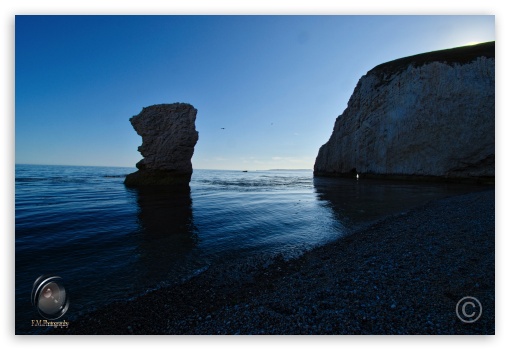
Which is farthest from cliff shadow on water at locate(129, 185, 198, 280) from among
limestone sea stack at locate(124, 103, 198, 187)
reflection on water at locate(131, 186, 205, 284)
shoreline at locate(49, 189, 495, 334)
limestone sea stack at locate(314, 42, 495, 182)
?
limestone sea stack at locate(314, 42, 495, 182)

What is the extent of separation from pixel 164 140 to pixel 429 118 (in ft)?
119

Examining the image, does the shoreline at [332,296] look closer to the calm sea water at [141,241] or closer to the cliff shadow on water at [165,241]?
the calm sea water at [141,241]

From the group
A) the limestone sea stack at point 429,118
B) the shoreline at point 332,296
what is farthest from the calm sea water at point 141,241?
the limestone sea stack at point 429,118

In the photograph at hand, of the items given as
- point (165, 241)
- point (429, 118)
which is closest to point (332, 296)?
point (165, 241)

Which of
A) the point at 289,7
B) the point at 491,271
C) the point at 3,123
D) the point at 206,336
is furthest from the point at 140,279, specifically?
the point at 491,271

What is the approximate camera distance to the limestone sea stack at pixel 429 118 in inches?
1145

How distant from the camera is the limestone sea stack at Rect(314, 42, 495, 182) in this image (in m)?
29.1

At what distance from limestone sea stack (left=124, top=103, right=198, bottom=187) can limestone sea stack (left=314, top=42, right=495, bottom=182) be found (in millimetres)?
29857

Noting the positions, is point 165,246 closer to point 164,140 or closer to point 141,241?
point 141,241

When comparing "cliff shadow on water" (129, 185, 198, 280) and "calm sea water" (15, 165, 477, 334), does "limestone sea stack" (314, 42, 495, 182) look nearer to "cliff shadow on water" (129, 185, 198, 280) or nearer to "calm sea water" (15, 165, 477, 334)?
"calm sea water" (15, 165, 477, 334)

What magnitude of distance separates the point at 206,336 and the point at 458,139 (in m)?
38.6

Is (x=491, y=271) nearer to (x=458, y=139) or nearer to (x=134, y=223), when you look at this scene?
(x=134, y=223)

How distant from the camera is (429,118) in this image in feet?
107

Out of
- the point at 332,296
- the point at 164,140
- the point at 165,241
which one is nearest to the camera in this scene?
the point at 332,296
